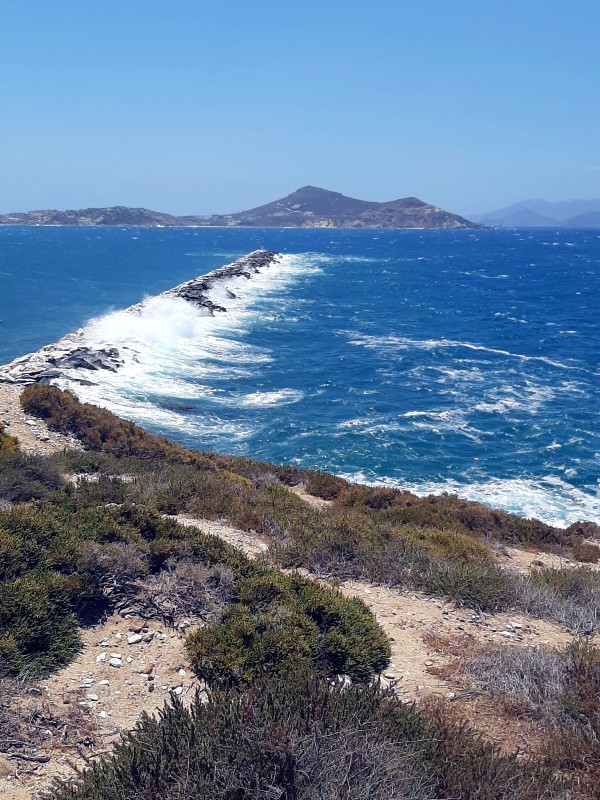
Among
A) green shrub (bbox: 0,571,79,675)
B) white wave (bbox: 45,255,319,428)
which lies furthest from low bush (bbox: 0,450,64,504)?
white wave (bbox: 45,255,319,428)

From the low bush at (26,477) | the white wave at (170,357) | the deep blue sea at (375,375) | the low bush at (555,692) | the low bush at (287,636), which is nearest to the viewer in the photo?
the low bush at (555,692)

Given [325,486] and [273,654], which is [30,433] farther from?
Result: [273,654]

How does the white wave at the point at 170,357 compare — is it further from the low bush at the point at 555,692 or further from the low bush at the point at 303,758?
the low bush at the point at 303,758

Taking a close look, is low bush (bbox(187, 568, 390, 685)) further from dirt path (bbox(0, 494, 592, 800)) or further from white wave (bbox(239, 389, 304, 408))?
white wave (bbox(239, 389, 304, 408))

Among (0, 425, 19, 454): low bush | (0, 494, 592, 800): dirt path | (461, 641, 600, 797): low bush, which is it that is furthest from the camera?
(0, 425, 19, 454): low bush

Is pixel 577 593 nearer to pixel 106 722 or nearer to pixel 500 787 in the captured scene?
pixel 500 787

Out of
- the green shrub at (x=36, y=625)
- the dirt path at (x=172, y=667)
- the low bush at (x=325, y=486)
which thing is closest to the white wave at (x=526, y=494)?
the low bush at (x=325, y=486)
